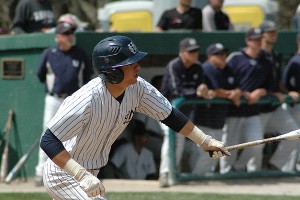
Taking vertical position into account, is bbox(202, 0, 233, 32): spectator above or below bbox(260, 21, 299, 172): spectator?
above

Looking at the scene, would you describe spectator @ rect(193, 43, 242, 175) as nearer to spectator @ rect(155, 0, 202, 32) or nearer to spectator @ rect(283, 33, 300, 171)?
spectator @ rect(155, 0, 202, 32)

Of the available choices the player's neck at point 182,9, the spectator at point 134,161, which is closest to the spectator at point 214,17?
the player's neck at point 182,9

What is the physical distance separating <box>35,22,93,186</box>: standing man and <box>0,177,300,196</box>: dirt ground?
0.40m

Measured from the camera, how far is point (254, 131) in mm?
10219

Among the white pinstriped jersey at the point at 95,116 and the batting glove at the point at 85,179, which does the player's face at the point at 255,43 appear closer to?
the white pinstriped jersey at the point at 95,116

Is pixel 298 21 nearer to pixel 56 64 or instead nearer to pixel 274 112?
pixel 274 112

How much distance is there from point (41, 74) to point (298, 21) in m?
4.41

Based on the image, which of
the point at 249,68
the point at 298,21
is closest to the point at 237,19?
the point at 298,21

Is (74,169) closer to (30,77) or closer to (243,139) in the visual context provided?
(243,139)

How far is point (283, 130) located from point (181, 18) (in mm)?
1886

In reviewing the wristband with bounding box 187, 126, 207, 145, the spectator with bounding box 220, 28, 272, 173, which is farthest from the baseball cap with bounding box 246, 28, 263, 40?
the wristband with bounding box 187, 126, 207, 145

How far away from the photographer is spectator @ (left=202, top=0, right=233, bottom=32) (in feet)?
35.8

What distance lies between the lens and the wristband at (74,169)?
5.20m

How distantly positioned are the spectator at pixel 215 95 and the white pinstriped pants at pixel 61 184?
4479 mm
